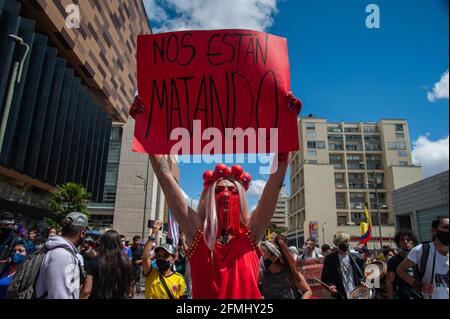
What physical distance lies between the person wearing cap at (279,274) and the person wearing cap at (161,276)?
1115 millimetres

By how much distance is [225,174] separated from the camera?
98.2 inches

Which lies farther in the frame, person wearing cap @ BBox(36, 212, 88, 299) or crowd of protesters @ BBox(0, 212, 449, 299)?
crowd of protesters @ BBox(0, 212, 449, 299)

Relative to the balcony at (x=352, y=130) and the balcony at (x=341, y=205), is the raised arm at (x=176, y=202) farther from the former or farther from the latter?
the balcony at (x=352, y=130)

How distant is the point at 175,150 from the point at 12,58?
2083 cm

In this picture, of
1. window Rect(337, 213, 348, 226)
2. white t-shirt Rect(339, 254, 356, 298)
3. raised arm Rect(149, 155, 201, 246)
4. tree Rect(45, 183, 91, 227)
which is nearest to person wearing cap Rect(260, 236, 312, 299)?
raised arm Rect(149, 155, 201, 246)

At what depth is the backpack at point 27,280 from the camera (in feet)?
8.23

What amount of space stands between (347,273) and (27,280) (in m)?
4.55

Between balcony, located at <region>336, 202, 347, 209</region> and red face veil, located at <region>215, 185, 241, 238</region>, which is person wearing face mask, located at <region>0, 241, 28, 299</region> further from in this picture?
balcony, located at <region>336, 202, 347, 209</region>

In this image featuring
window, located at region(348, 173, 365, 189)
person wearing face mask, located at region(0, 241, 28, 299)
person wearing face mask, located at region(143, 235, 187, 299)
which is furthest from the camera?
window, located at region(348, 173, 365, 189)

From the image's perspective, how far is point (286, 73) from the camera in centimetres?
269

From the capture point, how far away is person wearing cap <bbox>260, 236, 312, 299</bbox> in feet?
11.5

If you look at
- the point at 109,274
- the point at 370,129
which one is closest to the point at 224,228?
the point at 109,274

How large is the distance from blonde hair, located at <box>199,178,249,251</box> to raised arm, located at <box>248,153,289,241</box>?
8 centimetres
